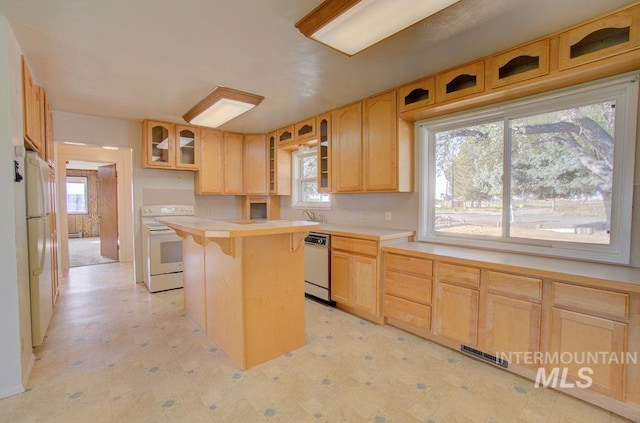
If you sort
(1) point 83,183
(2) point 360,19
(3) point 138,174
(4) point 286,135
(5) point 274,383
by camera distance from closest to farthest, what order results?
(2) point 360,19, (5) point 274,383, (3) point 138,174, (4) point 286,135, (1) point 83,183

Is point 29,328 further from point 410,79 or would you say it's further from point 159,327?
point 410,79

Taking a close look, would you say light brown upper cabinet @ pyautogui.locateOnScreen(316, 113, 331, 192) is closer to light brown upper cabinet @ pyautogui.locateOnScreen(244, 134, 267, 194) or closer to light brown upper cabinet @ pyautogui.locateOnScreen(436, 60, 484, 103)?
light brown upper cabinet @ pyautogui.locateOnScreen(244, 134, 267, 194)

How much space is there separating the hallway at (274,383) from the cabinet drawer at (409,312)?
0.47ft

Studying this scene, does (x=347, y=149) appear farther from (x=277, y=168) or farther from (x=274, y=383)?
(x=274, y=383)

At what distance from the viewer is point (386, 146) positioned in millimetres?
3178

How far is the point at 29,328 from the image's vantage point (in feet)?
7.34

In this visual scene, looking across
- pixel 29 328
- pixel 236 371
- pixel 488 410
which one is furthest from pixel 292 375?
pixel 29 328

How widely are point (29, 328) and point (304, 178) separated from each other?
3596mm

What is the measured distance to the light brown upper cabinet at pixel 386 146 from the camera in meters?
3.10

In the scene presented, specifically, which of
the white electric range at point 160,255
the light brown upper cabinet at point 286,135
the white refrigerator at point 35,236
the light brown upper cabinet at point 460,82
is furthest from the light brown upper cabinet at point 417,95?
the white electric range at point 160,255

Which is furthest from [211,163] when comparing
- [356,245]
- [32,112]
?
[356,245]

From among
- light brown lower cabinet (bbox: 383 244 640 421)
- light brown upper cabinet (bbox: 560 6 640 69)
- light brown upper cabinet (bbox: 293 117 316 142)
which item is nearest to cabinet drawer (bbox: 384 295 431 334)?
light brown lower cabinet (bbox: 383 244 640 421)

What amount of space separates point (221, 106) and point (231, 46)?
1.10 meters

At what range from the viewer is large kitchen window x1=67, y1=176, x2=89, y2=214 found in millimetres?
9486
